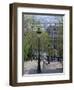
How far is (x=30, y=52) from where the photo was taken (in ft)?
6.38

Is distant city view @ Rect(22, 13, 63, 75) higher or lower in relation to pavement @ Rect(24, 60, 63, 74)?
higher

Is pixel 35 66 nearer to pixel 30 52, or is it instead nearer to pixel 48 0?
pixel 30 52

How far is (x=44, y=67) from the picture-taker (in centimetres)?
198

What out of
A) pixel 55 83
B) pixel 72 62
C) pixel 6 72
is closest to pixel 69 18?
pixel 72 62

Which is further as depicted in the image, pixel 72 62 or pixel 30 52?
pixel 72 62

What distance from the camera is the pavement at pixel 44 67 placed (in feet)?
6.34

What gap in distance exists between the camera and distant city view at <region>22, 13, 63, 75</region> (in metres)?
1.93

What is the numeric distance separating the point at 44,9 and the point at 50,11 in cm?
5

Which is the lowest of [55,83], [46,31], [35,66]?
[55,83]

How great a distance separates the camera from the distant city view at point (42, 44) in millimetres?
1932

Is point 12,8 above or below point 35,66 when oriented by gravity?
above

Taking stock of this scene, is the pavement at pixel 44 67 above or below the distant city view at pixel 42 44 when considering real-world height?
below

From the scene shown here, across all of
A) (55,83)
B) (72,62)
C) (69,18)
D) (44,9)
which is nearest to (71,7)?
(69,18)

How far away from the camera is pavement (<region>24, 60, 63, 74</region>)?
6.34 ft
